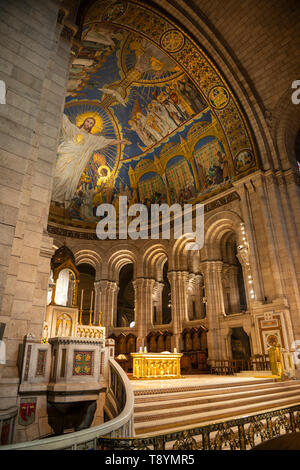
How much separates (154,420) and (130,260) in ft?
50.2

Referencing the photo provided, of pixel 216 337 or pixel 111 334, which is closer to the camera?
pixel 216 337

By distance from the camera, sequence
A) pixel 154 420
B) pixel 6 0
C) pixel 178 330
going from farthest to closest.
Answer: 1. pixel 178 330
2. pixel 6 0
3. pixel 154 420

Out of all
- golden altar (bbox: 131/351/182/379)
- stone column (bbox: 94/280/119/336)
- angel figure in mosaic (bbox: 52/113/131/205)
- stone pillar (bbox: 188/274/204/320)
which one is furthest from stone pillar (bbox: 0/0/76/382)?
stone pillar (bbox: 188/274/204/320)

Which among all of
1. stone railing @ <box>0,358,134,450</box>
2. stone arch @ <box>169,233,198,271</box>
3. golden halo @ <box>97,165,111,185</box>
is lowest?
stone railing @ <box>0,358,134,450</box>

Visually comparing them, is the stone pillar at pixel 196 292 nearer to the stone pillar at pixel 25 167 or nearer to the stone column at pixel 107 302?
the stone column at pixel 107 302

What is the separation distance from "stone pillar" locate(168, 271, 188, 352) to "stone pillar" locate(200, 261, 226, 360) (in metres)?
1.89

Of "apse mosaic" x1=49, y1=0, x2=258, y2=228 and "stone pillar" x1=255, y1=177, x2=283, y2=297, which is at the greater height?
"apse mosaic" x1=49, y1=0, x2=258, y2=228

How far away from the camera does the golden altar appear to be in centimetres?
999

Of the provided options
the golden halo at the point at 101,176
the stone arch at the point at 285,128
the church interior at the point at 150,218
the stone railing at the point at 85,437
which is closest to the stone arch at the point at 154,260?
the church interior at the point at 150,218

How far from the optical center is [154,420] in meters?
4.82

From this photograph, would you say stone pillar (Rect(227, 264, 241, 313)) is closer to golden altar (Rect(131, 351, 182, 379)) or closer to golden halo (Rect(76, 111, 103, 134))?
golden altar (Rect(131, 351, 182, 379))

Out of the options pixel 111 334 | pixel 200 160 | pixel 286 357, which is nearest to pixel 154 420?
pixel 286 357

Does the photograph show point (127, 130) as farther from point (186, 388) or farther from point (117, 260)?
point (186, 388)
